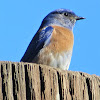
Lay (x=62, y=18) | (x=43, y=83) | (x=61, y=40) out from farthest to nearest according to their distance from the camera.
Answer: (x=62, y=18), (x=61, y=40), (x=43, y=83)

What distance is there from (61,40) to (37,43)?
0.81m

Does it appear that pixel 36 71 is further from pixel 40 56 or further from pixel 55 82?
pixel 40 56

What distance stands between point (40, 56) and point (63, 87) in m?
Result: 4.27

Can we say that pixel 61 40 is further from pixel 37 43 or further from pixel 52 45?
pixel 37 43

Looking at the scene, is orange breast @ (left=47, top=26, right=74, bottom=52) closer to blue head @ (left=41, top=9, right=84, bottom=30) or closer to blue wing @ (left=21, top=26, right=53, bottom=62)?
blue wing @ (left=21, top=26, right=53, bottom=62)

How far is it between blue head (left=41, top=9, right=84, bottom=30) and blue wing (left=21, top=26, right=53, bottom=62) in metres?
0.66

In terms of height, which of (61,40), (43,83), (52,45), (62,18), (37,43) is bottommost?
(43,83)

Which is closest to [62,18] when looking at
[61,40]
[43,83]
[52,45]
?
[61,40]

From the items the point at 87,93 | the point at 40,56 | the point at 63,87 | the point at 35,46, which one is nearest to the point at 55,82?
the point at 63,87

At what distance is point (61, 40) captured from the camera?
9.20 metres

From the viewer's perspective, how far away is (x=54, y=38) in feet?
30.5

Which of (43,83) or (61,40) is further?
(61,40)

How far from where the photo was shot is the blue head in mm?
10797

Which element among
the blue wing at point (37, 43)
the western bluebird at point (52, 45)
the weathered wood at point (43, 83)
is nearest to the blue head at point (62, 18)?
the western bluebird at point (52, 45)
